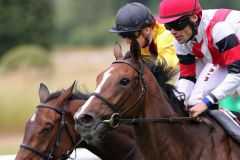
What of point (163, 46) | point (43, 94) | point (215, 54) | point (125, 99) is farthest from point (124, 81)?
point (163, 46)

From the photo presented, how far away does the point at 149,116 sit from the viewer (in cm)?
484

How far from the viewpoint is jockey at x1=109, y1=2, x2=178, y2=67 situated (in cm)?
585

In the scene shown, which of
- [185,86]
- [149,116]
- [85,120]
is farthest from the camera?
[185,86]

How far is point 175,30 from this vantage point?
16.9 ft

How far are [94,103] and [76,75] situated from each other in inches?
858

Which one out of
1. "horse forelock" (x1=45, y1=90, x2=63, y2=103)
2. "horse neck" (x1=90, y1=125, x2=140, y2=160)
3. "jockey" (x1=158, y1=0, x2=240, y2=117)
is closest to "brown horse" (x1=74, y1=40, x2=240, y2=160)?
"jockey" (x1=158, y1=0, x2=240, y2=117)

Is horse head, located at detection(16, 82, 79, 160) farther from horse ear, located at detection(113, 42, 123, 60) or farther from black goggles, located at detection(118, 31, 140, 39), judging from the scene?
horse ear, located at detection(113, 42, 123, 60)

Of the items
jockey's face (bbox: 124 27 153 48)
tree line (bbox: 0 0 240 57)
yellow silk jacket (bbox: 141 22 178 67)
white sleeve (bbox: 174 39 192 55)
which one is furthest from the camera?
tree line (bbox: 0 0 240 57)

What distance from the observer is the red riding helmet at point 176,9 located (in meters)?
5.08

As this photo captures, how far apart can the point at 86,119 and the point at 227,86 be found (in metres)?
1.13

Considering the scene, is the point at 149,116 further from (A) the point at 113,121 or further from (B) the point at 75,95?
(B) the point at 75,95

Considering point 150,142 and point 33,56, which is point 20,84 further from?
point 150,142

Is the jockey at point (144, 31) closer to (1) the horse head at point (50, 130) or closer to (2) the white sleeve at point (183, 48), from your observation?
(2) the white sleeve at point (183, 48)

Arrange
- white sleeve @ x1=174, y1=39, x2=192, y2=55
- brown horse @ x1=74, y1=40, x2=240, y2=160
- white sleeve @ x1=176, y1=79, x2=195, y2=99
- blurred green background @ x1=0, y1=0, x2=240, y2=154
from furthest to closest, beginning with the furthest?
1. blurred green background @ x1=0, y1=0, x2=240, y2=154
2. white sleeve @ x1=176, y1=79, x2=195, y2=99
3. white sleeve @ x1=174, y1=39, x2=192, y2=55
4. brown horse @ x1=74, y1=40, x2=240, y2=160
